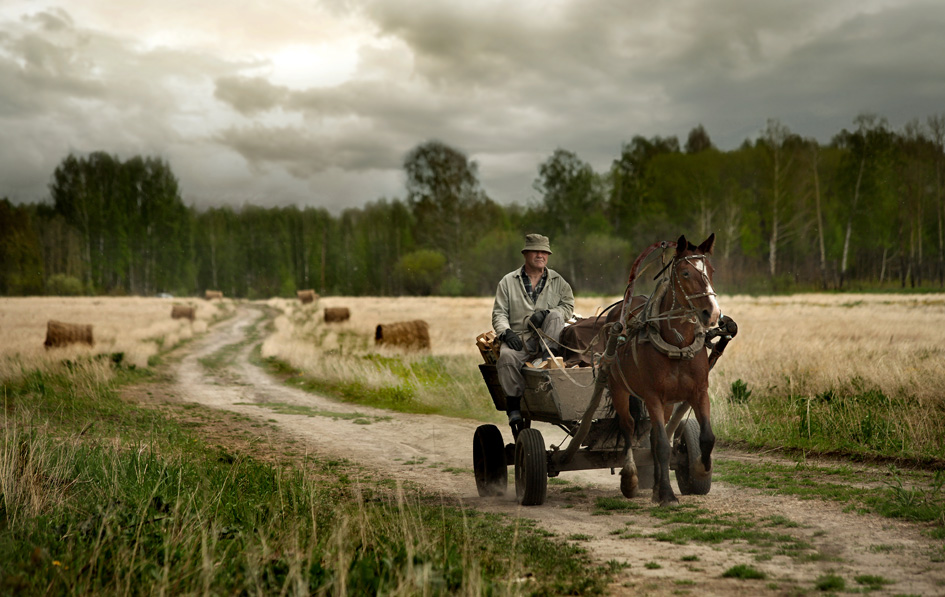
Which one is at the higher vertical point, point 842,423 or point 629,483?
point 842,423

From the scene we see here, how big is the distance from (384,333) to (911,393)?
1490cm

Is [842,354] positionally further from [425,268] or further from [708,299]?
[425,268]

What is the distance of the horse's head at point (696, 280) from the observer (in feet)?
18.1

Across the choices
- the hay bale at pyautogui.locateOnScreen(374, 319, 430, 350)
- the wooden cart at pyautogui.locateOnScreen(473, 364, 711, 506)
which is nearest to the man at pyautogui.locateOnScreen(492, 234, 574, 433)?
the wooden cart at pyautogui.locateOnScreen(473, 364, 711, 506)

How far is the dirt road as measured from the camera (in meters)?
4.21

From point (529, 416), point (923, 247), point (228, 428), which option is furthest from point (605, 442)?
point (923, 247)

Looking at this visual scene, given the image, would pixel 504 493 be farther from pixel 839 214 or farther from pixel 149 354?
pixel 839 214

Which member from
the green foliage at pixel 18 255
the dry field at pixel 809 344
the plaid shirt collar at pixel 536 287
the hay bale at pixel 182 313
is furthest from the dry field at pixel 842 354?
the green foliage at pixel 18 255

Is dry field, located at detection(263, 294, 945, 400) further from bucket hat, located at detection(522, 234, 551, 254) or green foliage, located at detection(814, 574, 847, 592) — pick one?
green foliage, located at detection(814, 574, 847, 592)

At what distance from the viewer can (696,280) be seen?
18.6 feet

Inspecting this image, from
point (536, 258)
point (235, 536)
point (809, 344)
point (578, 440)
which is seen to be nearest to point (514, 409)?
point (578, 440)

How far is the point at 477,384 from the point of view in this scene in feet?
48.6

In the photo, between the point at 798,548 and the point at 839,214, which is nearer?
the point at 798,548

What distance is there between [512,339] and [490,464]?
4.29 feet
